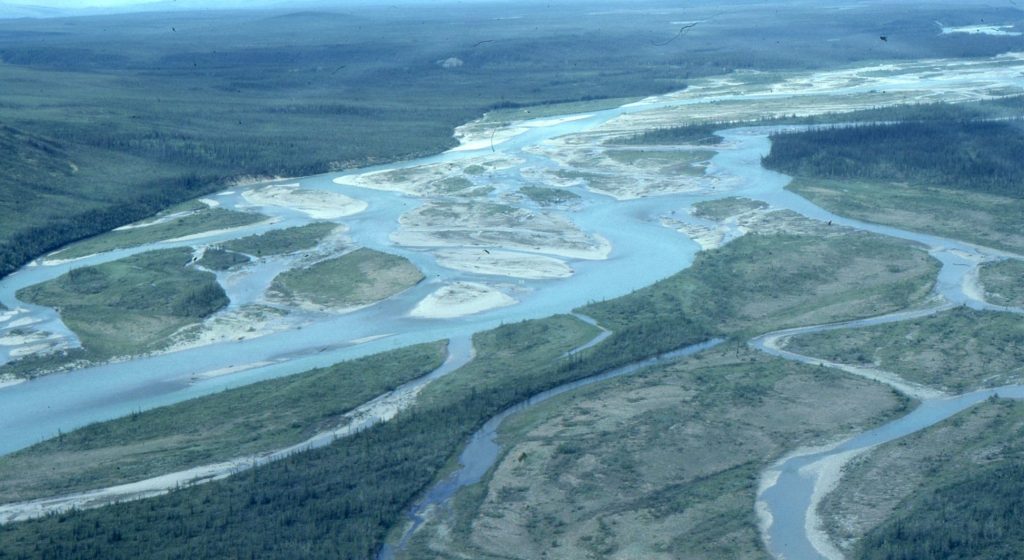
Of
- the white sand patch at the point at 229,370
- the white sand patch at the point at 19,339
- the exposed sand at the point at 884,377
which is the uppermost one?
the white sand patch at the point at 19,339

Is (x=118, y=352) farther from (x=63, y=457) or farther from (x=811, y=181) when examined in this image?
(x=811, y=181)

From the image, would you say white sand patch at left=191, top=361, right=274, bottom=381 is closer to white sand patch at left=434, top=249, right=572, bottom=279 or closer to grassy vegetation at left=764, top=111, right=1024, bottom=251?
white sand patch at left=434, top=249, right=572, bottom=279

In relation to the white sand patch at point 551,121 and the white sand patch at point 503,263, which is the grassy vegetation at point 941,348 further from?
the white sand patch at point 551,121

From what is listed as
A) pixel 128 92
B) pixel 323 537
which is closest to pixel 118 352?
pixel 323 537

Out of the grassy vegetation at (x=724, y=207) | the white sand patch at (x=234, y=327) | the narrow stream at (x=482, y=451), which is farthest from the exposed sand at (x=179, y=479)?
the grassy vegetation at (x=724, y=207)

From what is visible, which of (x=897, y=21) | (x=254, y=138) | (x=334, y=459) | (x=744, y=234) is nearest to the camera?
(x=334, y=459)

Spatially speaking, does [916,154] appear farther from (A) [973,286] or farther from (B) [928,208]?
(A) [973,286]
